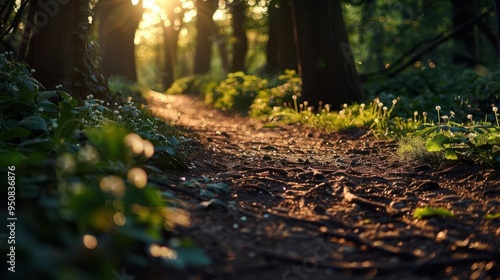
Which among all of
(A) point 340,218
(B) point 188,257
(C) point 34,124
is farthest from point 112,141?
(A) point 340,218

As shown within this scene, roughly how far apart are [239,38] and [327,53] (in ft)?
39.0

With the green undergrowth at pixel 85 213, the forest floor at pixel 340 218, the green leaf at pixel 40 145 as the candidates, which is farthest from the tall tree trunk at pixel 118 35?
the green leaf at pixel 40 145

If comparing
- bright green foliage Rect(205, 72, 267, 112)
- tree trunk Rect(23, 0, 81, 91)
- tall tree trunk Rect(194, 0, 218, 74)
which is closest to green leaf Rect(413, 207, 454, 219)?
tree trunk Rect(23, 0, 81, 91)

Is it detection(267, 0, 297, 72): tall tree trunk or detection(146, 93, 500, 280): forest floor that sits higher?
detection(267, 0, 297, 72): tall tree trunk

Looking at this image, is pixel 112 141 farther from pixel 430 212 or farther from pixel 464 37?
pixel 464 37

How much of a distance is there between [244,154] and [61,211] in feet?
13.6

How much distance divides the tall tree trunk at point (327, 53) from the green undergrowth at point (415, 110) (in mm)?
285

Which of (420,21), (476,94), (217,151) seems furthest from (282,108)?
(420,21)

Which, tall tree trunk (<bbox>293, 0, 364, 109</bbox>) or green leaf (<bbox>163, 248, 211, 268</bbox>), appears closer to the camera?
green leaf (<bbox>163, 248, 211, 268</bbox>)

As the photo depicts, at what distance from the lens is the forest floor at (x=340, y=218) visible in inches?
119

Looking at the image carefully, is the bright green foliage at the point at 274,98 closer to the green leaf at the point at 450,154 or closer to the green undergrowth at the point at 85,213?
the green leaf at the point at 450,154

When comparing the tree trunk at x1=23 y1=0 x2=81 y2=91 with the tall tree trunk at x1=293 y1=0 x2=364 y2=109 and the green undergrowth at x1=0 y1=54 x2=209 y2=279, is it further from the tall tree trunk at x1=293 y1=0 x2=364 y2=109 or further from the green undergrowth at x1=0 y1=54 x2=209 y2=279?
the tall tree trunk at x1=293 y1=0 x2=364 y2=109

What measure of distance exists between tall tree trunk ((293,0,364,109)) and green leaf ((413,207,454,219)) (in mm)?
6080

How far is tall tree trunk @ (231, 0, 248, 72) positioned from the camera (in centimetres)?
2136
